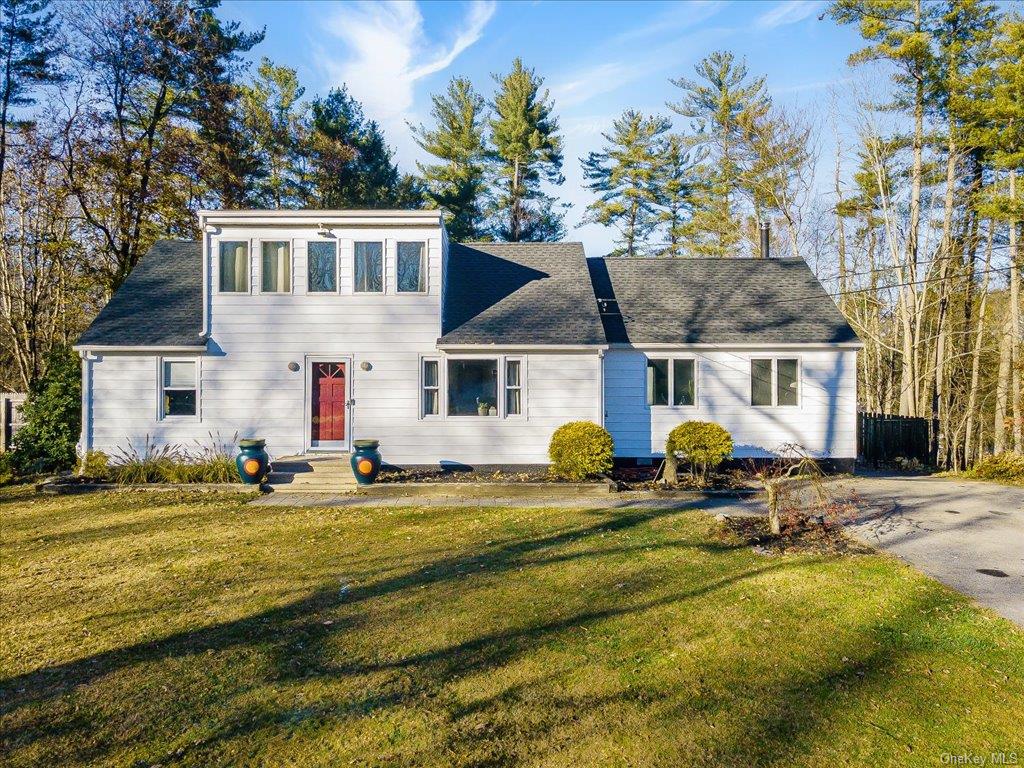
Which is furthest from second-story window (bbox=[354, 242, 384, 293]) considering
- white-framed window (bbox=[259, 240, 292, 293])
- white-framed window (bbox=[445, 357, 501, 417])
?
white-framed window (bbox=[445, 357, 501, 417])

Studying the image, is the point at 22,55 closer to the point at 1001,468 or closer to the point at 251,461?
the point at 251,461

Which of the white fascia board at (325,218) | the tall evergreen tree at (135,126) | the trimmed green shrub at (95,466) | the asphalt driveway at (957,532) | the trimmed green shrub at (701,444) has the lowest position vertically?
the asphalt driveway at (957,532)

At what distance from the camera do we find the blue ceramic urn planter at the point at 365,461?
1167 cm

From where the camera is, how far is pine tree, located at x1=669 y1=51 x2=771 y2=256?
27.1 metres

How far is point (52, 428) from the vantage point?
1388cm

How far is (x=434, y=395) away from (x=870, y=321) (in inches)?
786

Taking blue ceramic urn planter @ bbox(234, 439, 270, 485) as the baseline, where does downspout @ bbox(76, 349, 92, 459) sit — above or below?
above

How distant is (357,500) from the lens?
11.0 m

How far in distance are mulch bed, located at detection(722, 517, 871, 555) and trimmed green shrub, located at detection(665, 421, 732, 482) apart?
11.9 ft

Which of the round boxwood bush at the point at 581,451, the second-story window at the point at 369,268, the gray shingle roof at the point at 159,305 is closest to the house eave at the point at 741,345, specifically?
the round boxwood bush at the point at 581,451

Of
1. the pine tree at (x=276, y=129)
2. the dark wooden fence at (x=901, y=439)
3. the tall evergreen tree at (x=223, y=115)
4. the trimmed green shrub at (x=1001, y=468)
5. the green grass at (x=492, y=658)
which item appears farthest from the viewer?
the pine tree at (x=276, y=129)

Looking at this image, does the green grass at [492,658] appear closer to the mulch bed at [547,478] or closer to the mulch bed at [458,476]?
the mulch bed at [547,478]

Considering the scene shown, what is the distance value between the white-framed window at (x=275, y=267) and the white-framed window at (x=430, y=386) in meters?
3.63

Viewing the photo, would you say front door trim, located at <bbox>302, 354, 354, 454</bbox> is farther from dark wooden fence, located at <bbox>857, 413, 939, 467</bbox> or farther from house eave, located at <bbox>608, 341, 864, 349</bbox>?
dark wooden fence, located at <bbox>857, 413, 939, 467</bbox>
